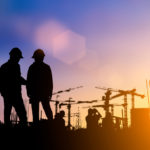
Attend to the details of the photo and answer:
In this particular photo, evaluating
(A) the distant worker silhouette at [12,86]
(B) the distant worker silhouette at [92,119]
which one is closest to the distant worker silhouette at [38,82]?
(A) the distant worker silhouette at [12,86]

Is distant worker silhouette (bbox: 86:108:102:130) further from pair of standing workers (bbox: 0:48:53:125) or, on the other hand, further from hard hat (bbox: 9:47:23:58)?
hard hat (bbox: 9:47:23:58)

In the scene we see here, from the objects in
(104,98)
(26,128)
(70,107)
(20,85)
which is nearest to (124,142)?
(26,128)

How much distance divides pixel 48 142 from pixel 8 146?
1161 mm

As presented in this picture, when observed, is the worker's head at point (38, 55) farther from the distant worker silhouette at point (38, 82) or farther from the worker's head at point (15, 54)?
the worker's head at point (15, 54)

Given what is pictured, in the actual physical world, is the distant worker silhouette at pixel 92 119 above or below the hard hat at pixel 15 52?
below

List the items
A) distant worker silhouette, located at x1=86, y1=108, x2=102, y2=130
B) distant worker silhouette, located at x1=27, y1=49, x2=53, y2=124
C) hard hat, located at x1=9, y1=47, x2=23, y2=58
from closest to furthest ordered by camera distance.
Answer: hard hat, located at x1=9, y1=47, x2=23, y2=58
distant worker silhouette, located at x1=27, y1=49, x2=53, y2=124
distant worker silhouette, located at x1=86, y1=108, x2=102, y2=130

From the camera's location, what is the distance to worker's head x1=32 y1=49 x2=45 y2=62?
342 inches

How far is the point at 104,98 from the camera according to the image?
60.3m

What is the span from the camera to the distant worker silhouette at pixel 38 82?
8.69 m

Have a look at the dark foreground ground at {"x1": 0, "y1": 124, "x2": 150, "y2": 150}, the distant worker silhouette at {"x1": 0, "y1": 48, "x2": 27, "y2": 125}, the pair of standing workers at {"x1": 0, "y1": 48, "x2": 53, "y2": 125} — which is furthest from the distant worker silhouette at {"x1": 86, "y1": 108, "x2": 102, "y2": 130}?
the distant worker silhouette at {"x1": 0, "y1": 48, "x2": 27, "y2": 125}

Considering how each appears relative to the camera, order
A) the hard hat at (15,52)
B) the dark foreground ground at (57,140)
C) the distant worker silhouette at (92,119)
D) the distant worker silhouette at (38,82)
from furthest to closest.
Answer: the distant worker silhouette at (92,119), the distant worker silhouette at (38,82), the hard hat at (15,52), the dark foreground ground at (57,140)

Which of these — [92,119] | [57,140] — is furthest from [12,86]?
[92,119]

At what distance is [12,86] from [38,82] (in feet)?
2.56

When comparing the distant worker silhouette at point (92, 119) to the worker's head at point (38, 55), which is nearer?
the worker's head at point (38, 55)
